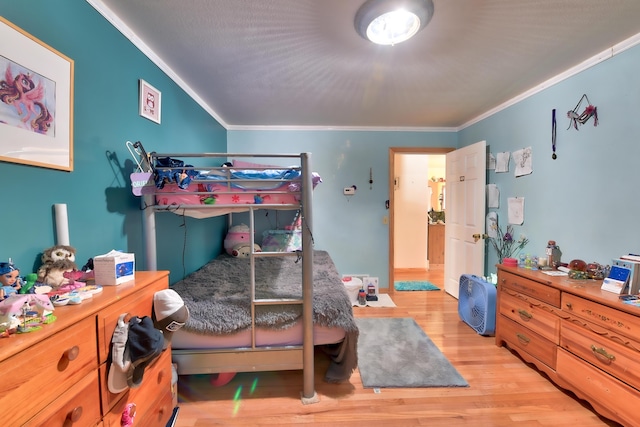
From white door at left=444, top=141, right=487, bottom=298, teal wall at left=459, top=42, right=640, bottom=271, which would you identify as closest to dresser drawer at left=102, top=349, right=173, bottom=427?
teal wall at left=459, top=42, right=640, bottom=271

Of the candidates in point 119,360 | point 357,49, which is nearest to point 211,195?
point 119,360

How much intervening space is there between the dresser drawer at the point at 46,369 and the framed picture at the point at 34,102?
73cm

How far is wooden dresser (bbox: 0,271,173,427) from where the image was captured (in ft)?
2.20

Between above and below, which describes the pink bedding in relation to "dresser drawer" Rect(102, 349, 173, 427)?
above

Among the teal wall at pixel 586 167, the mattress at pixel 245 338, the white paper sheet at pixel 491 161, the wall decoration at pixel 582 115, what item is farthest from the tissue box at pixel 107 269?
the white paper sheet at pixel 491 161

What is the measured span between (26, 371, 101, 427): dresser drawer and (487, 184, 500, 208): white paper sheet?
3.59m

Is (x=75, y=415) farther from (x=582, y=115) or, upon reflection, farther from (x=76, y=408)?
(x=582, y=115)

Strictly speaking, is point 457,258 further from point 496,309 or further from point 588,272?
point 588,272

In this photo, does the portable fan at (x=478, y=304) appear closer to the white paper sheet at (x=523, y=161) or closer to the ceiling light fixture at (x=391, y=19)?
the white paper sheet at (x=523, y=161)

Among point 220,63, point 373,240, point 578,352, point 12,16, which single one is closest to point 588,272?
point 578,352

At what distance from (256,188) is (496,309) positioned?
2.38 m

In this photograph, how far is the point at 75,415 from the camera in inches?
32.9

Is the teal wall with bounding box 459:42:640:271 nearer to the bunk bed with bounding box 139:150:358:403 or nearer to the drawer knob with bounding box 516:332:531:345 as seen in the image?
the drawer knob with bounding box 516:332:531:345

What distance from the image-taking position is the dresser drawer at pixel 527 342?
1.89 m
